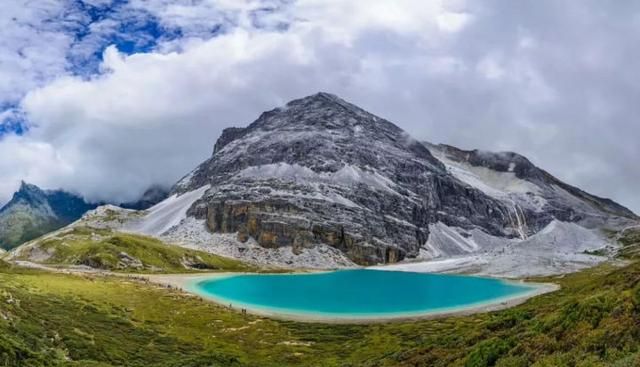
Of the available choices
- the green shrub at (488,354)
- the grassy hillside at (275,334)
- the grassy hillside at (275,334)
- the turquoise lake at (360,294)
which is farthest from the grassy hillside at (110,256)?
the green shrub at (488,354)

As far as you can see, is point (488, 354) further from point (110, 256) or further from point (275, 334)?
point (110, 256)

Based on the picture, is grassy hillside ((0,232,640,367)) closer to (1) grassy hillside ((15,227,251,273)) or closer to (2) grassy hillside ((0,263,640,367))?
(2) grassy hillside ((0,263,640,367))

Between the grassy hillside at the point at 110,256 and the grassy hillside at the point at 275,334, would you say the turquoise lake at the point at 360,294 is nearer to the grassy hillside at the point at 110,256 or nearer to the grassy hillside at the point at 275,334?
the grassy hillside at the point at 275,334

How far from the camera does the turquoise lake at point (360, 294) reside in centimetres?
9981

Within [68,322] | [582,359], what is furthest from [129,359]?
[582,359]

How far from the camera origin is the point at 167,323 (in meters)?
75.1

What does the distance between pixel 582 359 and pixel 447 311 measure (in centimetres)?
8132

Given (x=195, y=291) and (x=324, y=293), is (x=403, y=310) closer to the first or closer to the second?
(x=324, y=293)

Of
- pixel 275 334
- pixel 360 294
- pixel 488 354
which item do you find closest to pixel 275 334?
pixel 275 334

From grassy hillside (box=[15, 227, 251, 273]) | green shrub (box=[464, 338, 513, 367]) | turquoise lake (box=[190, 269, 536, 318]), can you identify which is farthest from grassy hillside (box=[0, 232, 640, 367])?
grassy hillside (box=[15, 227, 251, 273])

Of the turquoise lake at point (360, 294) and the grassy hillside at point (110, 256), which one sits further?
the grassy hillside at point (110, 256)

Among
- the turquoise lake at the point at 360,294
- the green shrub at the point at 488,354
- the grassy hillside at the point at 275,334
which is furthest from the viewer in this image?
the turquoise lake at the point at 360,294

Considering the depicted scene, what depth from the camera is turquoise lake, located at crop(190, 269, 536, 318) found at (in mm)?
99812

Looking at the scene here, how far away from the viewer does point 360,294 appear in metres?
129
